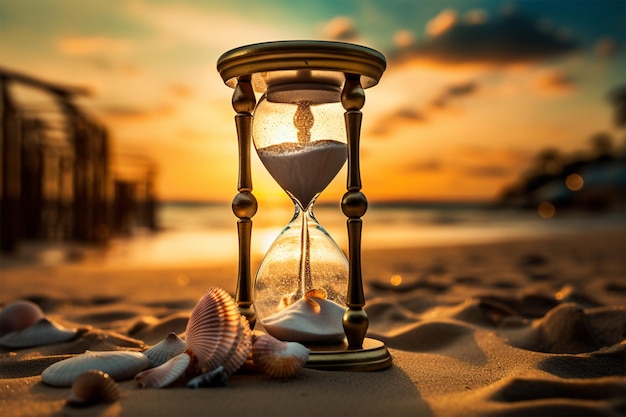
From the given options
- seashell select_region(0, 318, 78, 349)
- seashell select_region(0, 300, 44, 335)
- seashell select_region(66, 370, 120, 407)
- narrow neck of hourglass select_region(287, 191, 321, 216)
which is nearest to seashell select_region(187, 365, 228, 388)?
seashell select_region(66, 370, 120, 407)

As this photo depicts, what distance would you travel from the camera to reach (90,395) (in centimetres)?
210

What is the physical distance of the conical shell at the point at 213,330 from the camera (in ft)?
7.80

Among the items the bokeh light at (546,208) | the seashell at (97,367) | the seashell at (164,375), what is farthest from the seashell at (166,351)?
the bokeh light at (546,208)

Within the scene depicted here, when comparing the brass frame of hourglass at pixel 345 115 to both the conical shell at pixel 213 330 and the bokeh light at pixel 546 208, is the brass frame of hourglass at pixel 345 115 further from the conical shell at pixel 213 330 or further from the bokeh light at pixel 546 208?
the bokeh light at pixel 546 208

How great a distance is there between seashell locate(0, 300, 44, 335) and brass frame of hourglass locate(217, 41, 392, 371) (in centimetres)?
169

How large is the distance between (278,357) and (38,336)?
182 centimetres

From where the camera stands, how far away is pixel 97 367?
2.46 metres

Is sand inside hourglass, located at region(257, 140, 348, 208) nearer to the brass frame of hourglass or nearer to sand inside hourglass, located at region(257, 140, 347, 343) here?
sand inside hourglass, located at region(257, 140, 347, 343)

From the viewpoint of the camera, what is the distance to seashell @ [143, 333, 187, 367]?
8.86 ft

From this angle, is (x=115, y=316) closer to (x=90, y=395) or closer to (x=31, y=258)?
(x=90, y=395)

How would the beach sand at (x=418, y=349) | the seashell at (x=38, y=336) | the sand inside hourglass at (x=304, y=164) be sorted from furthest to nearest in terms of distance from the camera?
the seashell at (x=38, y=336)
the sand inside hourglass at (x=304, y=164)
the beach sand at (x=418, y=349)

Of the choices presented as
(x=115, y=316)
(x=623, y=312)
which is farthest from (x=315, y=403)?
(x=115, y=316)

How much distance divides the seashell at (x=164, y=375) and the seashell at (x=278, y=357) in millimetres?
263

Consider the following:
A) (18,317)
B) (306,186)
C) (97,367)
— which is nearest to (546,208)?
(18,317)
